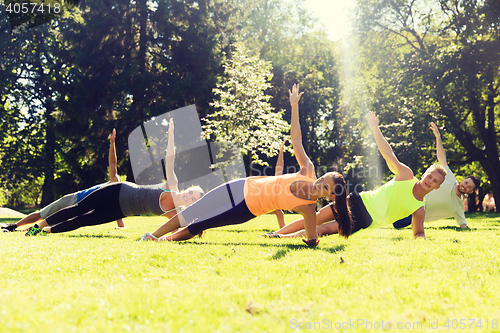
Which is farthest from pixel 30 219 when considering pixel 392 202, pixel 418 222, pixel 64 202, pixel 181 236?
pixel 418 222

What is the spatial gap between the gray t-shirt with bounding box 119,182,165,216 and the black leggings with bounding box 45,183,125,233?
13 cm

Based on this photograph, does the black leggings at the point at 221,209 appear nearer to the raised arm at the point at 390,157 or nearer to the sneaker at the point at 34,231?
the raised arm at the point at 390,157

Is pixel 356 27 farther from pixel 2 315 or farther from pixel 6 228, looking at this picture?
pixel 2 315

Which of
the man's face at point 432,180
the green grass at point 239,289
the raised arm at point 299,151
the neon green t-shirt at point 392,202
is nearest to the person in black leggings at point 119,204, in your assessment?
the green grass at point 239,289

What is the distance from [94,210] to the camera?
7.19 meters

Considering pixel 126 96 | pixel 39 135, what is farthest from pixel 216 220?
pixel 39 135

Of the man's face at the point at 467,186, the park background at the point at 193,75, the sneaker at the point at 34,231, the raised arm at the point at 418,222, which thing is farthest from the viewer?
the park background at the point at 193,75

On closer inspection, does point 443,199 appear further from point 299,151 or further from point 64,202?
point 64,202

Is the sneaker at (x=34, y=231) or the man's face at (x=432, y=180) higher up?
the man's face at (x=432, y=180)

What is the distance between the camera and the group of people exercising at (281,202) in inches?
231

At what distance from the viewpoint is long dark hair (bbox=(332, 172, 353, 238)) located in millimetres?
5590

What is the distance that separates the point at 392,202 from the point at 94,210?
582 centimetres

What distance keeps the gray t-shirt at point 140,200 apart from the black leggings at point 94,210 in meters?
0.13

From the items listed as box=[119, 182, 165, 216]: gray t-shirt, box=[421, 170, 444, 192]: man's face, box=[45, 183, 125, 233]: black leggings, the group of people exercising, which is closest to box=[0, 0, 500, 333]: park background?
box=[45, 183, 125, 233]: black leggings
